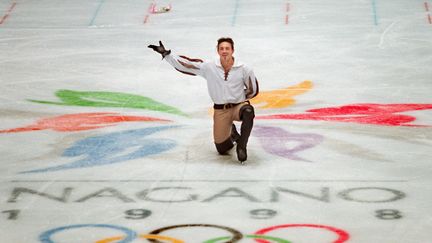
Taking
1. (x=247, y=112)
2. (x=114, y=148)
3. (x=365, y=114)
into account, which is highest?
(x=365, y=114)

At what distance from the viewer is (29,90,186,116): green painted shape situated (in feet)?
56.0

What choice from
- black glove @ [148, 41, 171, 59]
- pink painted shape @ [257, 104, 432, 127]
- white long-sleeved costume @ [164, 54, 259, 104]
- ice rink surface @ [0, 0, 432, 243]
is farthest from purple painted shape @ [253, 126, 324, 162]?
black glove @ [148, 41, 171, 59]

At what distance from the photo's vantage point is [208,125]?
15648mm

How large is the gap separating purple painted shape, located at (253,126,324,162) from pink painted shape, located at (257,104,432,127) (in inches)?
41.0

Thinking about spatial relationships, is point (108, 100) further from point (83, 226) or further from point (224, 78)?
point (83, 226)

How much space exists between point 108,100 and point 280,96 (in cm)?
274

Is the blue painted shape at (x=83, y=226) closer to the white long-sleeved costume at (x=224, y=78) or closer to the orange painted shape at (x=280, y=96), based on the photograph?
the white long-sleeved costume at (x=224, y=78)

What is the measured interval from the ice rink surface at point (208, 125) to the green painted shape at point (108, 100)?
0.12 feet

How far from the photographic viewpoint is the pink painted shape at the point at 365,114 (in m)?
15.7

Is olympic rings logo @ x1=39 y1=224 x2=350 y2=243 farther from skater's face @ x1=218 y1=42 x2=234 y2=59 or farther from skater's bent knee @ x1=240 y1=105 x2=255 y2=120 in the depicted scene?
skater's face @ x1=218 y1=42 x2=234 y2=59

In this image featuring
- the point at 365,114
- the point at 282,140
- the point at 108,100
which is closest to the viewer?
the point at 282,140

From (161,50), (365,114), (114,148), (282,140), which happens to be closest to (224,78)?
(161,50)

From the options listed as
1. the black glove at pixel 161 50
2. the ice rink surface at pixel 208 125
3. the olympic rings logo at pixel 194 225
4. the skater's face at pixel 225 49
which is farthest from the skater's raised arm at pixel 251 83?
the olympic rings logo at pixel 194 225

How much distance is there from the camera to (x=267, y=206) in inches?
455
